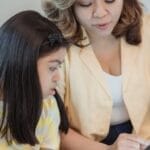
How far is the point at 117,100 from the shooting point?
4.07 ft

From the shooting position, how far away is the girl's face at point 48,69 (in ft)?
3.26

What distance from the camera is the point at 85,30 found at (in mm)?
1258

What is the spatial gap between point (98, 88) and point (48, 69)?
0.26 m

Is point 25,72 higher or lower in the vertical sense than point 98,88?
higher

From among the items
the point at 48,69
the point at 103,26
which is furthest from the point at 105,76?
the point at 48,69

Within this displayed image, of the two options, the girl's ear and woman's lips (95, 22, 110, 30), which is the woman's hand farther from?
woman's lips (95, 22, 110, 30)

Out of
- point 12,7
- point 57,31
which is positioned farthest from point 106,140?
point 12,7

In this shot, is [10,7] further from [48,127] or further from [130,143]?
[130,143]

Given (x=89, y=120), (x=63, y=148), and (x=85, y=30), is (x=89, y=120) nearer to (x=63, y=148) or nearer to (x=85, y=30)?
(x=63, y=148)

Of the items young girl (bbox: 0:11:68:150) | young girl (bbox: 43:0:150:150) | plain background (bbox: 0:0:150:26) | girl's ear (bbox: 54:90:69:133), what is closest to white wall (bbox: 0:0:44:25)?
plain background (bbox: 0:0:150:26)

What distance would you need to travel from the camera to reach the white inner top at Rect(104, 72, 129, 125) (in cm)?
123

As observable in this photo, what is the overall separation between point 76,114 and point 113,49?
0.75 feet

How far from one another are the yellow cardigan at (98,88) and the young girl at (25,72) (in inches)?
7.7

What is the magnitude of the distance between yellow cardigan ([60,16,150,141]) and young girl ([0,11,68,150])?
0.64 feet
